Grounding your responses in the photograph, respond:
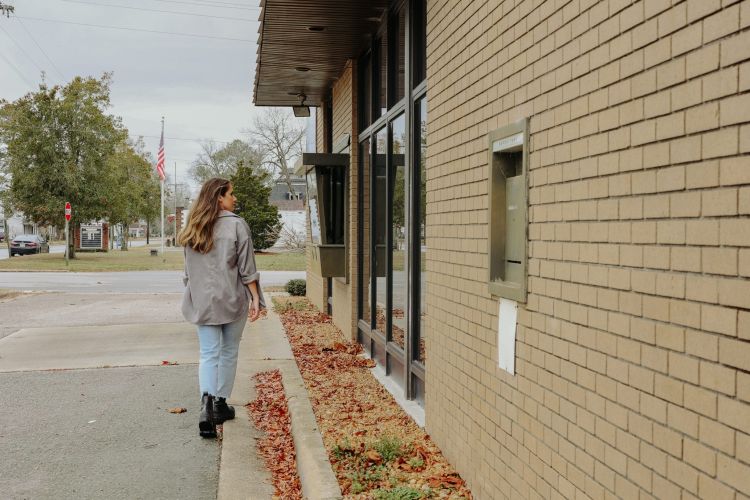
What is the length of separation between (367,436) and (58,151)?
35919 millimetres

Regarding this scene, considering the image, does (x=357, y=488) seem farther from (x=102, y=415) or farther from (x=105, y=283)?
(x=105, y=283)

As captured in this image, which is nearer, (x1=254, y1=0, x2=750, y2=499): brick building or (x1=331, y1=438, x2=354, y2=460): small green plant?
(x1=254, y1=0, x2=750, y2=499): brick building

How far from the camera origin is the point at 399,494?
12.9 ft

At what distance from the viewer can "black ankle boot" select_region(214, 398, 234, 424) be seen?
18.7ft

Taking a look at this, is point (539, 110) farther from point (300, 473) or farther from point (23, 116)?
point (23, 116)

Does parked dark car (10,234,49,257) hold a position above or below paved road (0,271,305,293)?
above

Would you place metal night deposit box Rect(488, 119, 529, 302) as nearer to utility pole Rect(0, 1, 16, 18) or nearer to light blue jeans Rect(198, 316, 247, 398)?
light blue jeans Rect(198, 316, 247, 398)

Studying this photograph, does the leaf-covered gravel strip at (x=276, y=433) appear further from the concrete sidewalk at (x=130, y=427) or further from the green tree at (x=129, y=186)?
the green tree at (x=129, y=186)

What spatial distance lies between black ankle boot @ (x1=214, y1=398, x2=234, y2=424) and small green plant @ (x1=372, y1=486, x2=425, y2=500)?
209 centimetres

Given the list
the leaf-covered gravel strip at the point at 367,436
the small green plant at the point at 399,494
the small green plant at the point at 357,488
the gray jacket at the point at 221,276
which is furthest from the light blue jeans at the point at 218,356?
the small green plant at the point at 399,494

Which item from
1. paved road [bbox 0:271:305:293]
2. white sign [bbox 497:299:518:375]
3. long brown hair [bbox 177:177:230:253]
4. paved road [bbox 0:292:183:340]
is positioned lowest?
paved road [bbox 0:271:305:293]

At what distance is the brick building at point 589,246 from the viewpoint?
193 centimetres

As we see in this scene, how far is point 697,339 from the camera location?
2018mm

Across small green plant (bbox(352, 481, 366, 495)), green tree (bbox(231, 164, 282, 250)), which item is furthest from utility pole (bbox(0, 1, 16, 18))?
green tree (bbox(231, 164, 282, 250))
